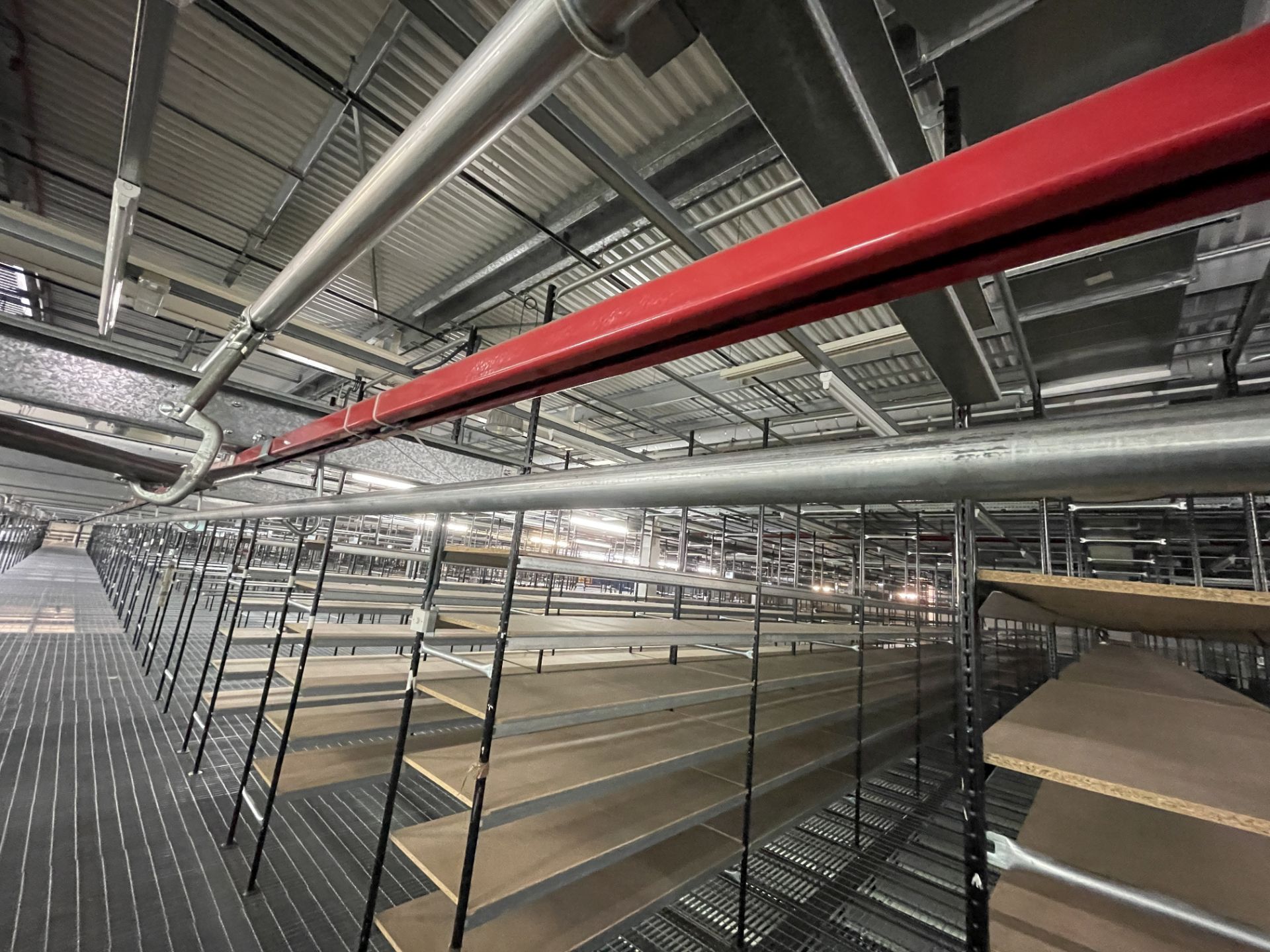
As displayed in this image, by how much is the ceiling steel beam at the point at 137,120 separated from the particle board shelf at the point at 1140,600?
7.56 feet

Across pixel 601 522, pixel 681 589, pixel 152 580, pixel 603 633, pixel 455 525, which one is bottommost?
pixel 152 580

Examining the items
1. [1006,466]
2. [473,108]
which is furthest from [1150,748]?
[473,108]

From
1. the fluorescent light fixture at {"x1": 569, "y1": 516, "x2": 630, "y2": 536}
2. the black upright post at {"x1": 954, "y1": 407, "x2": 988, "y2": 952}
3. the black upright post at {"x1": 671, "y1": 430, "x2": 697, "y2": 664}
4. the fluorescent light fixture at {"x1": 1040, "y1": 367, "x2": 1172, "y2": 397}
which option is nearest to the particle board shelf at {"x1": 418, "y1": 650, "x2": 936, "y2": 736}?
the black upright post at {"x1": 671, "y1": 430, "x2": 697, "y2": 664}

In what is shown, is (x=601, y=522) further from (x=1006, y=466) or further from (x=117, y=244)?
(x=1006, y=466)

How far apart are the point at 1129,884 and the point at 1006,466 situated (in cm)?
148

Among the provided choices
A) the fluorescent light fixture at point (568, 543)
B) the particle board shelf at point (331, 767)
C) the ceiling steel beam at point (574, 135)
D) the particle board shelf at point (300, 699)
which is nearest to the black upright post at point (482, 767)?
the ceiling steel beam at point (574, 135)

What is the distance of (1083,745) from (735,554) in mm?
9662

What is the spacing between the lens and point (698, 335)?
82cm

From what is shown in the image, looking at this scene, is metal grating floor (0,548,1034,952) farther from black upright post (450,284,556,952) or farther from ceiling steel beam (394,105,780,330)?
ceiling steel beam (394,105,780,330)

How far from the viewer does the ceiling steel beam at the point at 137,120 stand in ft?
3.68

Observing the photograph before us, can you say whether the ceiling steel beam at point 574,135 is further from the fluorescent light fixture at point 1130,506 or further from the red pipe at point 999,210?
the fluorescent light fixture at point 1130,506

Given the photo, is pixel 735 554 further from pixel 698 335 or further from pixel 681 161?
pixel 698 335

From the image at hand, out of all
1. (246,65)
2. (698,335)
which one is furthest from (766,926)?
(246,65)

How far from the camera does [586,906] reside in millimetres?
1938
